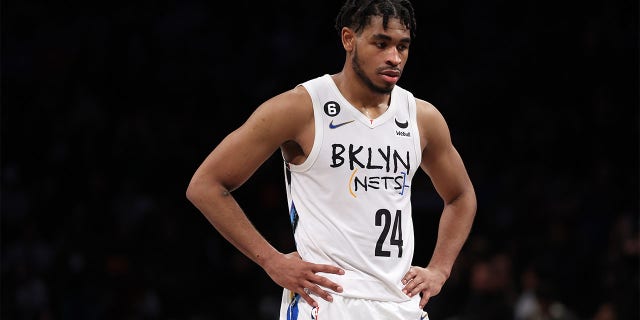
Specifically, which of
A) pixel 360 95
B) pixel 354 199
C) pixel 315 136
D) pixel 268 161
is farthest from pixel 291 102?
pixel 268 161

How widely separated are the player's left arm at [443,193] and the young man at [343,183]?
0.37 feet

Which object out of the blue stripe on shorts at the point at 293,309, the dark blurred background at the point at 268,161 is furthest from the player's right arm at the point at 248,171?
the dark blurred background at the point at 268,161

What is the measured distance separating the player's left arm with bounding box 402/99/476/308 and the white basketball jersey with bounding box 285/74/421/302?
166mm

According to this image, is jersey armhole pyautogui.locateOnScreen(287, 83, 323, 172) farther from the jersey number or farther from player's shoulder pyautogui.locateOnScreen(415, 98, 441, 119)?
player's shoulder pyautogui.locateOnScreen(415, 98, 441, 119)

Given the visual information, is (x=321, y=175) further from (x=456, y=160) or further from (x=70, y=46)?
(x=70, y=46)

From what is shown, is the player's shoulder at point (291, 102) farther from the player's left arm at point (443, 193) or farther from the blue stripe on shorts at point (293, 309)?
the blue stripe on shorts at point (293, 309)

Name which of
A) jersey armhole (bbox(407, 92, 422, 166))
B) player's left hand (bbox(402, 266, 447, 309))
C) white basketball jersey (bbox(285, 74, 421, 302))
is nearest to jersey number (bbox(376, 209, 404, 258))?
white basketball jersey (bbox(285, 74, 421, 302))

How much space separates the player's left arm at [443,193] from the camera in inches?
153

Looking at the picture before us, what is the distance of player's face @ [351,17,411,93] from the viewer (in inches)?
143

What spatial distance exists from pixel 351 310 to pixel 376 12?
1.11m

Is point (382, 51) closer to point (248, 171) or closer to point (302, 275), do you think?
point (248, 171)

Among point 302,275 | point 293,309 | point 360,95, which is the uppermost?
point 360,95

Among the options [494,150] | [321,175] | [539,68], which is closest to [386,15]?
[321,175]

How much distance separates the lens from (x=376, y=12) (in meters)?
3.67
